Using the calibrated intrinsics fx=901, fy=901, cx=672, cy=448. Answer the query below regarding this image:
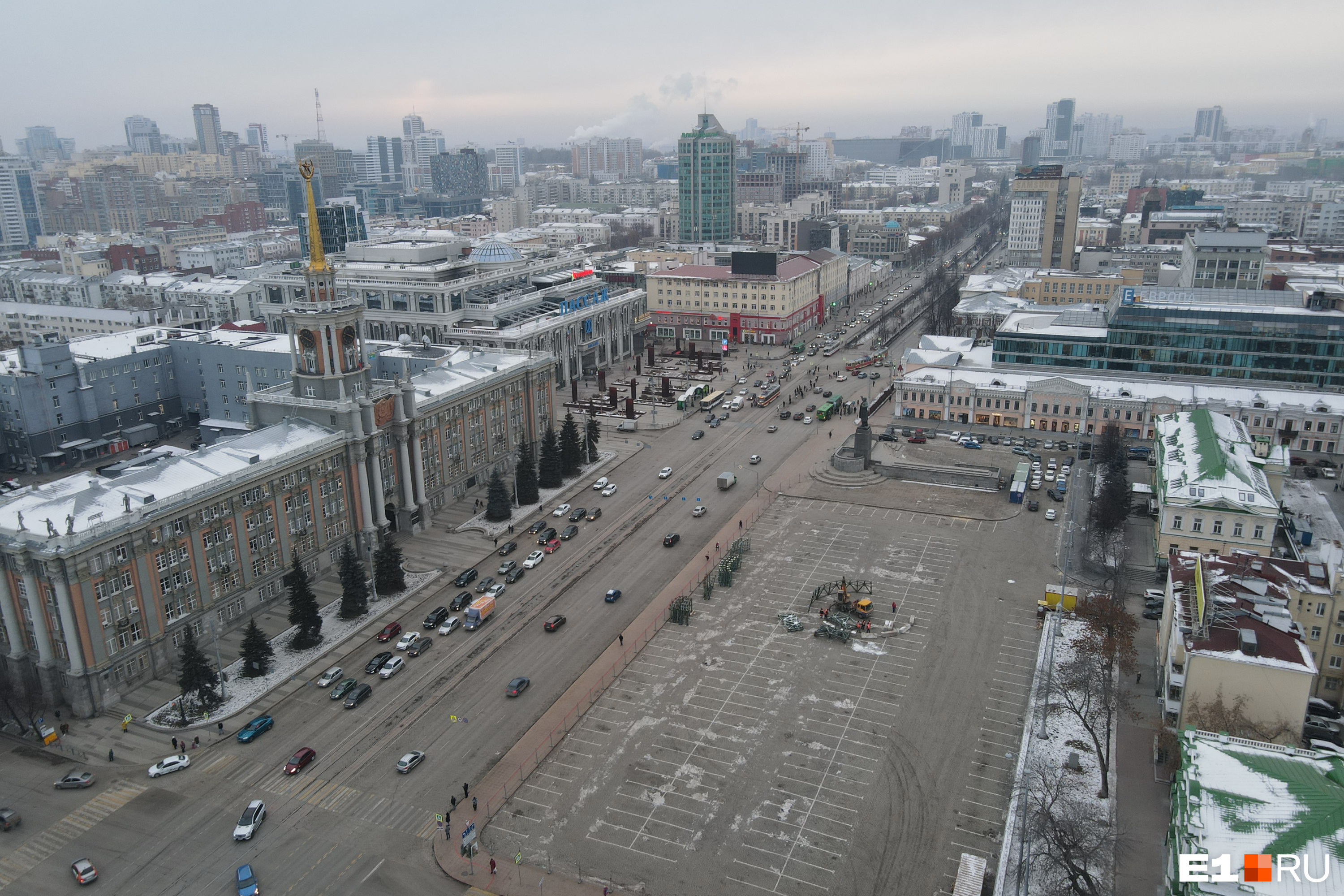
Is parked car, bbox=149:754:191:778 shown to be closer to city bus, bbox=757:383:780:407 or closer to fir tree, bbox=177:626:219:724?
fir tree, bbox=177:626:219:724

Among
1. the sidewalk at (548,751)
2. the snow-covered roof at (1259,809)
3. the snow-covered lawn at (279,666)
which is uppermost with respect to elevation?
the snow-covered roof at (1259,809)

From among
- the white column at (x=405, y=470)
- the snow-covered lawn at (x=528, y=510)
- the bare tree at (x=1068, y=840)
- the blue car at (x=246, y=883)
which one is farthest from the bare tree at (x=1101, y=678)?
the white column at (x=405, y=470)

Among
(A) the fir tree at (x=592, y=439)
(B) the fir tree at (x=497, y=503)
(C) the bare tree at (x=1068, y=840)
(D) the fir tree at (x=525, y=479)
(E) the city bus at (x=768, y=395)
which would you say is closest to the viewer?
(C) the bare tree at (x=1068, y=840)

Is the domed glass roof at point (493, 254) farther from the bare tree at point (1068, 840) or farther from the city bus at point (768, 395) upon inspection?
the bare tree at point (1068, 840)

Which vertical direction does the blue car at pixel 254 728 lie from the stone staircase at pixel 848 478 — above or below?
below

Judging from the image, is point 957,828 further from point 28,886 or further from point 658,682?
point 28,886

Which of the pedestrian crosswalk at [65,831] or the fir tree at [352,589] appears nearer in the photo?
the pedestrian crosswalk at [65,831]
